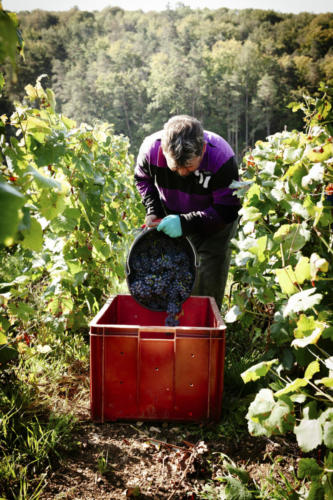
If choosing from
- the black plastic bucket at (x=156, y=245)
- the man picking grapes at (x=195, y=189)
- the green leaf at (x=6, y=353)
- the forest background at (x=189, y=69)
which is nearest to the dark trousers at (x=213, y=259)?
the man picking grapes at (x=195, y=189)

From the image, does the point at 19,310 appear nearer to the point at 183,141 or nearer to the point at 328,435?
the point at 183,141

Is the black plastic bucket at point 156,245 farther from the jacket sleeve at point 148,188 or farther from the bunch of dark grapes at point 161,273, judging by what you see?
the jacket sleeve at point 148,188

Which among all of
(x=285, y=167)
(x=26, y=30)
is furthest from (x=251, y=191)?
(x=26, y=30)

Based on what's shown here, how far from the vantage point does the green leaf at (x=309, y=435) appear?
46.1 inches

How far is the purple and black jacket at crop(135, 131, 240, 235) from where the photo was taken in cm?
258

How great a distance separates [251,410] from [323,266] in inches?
23.4

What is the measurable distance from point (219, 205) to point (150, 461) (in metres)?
1.63

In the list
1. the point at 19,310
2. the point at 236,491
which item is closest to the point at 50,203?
the point at 19,310

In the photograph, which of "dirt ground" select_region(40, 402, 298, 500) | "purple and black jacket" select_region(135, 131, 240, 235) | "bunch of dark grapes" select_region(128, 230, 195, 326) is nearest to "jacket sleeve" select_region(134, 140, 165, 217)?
"purple and black jacket" select_region(135, 131, 240, 235)

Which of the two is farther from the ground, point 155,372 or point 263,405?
point 263,405

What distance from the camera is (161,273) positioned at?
2354 mm

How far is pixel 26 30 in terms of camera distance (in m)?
63.4

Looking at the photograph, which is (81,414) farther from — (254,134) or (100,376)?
(254,134)

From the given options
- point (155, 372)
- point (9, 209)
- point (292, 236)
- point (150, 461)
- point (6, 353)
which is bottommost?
point (150, 461)
